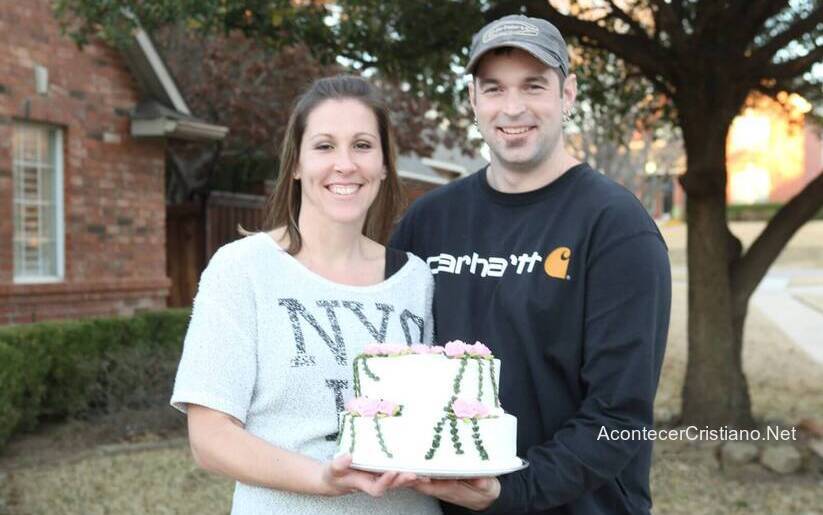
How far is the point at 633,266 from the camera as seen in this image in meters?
2.57

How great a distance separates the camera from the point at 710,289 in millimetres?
8531

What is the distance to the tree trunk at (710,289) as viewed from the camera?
847 centimetres

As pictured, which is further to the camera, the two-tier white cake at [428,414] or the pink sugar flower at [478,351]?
the pink sugar flower at [478,351]

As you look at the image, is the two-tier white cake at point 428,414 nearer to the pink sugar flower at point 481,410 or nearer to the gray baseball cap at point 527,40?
the pink sugar flower at point 481,410

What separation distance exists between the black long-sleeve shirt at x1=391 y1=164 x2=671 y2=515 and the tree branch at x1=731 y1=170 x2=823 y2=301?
6.28 meters

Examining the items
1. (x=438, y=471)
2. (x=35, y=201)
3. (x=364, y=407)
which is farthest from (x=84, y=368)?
(x=438, y=471)

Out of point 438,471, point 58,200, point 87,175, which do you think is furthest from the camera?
point 87,175

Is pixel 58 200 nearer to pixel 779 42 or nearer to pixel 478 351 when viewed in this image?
pixel 779 42

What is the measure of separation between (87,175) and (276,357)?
961 cm

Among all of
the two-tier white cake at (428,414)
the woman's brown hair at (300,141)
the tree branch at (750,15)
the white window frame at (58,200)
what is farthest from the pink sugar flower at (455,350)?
the white window frame at (58,200)

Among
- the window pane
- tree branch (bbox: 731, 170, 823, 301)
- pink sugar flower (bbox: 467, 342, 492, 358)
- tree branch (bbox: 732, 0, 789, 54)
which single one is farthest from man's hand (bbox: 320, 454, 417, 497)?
the window pane

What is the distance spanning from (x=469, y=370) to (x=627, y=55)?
22.0 ft

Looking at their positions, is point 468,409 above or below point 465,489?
above

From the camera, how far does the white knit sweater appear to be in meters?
2.42
